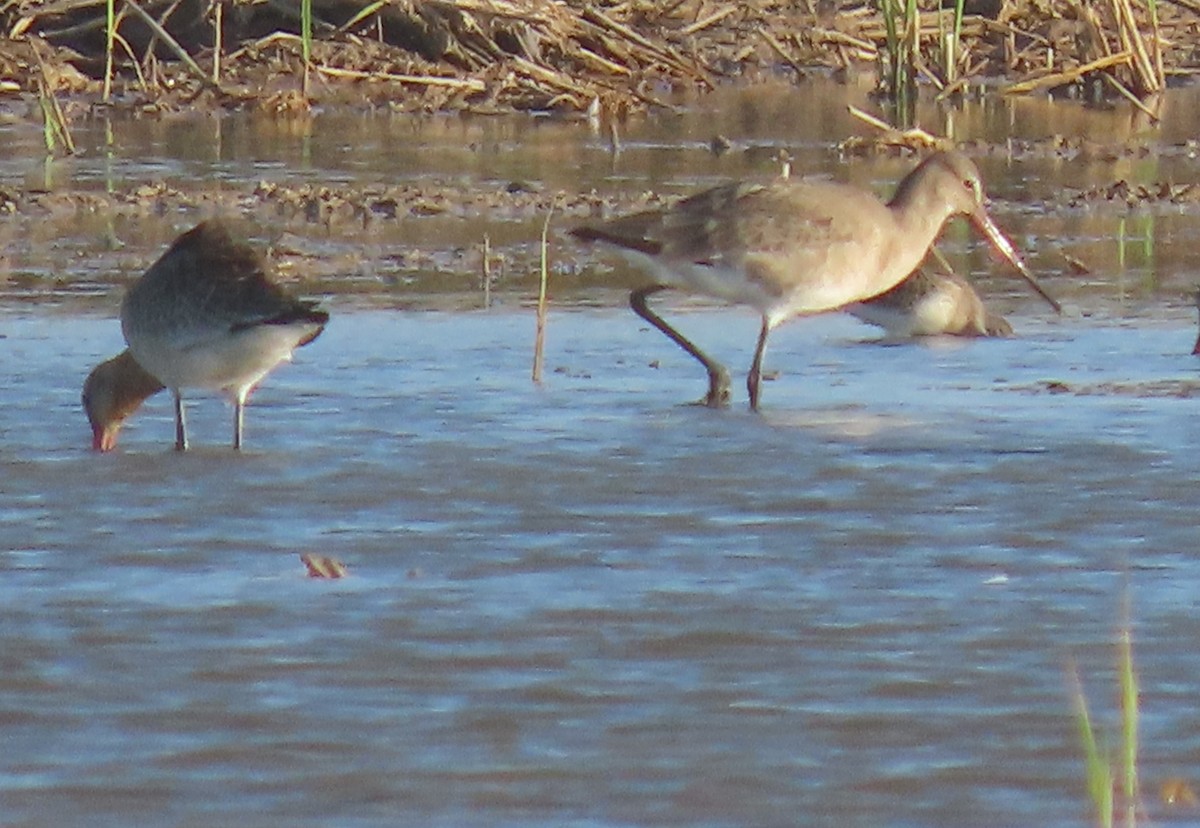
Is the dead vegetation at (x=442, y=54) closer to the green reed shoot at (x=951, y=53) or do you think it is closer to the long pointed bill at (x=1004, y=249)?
the green reed shoot at (x=951, y=53)

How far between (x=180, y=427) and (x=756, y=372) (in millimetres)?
1753

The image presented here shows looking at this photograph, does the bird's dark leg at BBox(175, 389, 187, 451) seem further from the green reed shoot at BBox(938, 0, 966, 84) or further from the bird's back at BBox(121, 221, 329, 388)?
the green reed shoot at BBox(938, 0, 966, 84)

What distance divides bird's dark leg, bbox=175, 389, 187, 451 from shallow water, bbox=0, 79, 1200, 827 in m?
0.08

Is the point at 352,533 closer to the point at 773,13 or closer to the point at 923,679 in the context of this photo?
the point at 923,679

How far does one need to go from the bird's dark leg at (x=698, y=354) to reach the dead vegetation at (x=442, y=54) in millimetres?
6934

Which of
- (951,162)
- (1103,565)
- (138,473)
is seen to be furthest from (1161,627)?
(951,162)

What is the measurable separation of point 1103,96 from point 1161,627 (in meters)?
12.4

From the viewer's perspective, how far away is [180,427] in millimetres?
6766

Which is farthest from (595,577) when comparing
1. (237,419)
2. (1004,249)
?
(1004,249)

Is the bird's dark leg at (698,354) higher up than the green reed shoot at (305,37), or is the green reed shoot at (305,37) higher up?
the green reed shoot at (305,37)

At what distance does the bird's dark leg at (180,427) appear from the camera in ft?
22.0

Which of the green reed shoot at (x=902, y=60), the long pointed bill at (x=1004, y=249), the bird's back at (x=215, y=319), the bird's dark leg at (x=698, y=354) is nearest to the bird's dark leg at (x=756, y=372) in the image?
the bird's dark leg at (x=698, y=354)

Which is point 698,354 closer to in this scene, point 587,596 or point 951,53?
point 587,596

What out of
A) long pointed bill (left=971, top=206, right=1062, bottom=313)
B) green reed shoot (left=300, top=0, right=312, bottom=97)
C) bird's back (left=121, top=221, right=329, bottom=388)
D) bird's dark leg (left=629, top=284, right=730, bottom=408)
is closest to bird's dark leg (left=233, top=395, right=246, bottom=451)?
bird's back (left=121, top=221, right=329, bottom=388)
